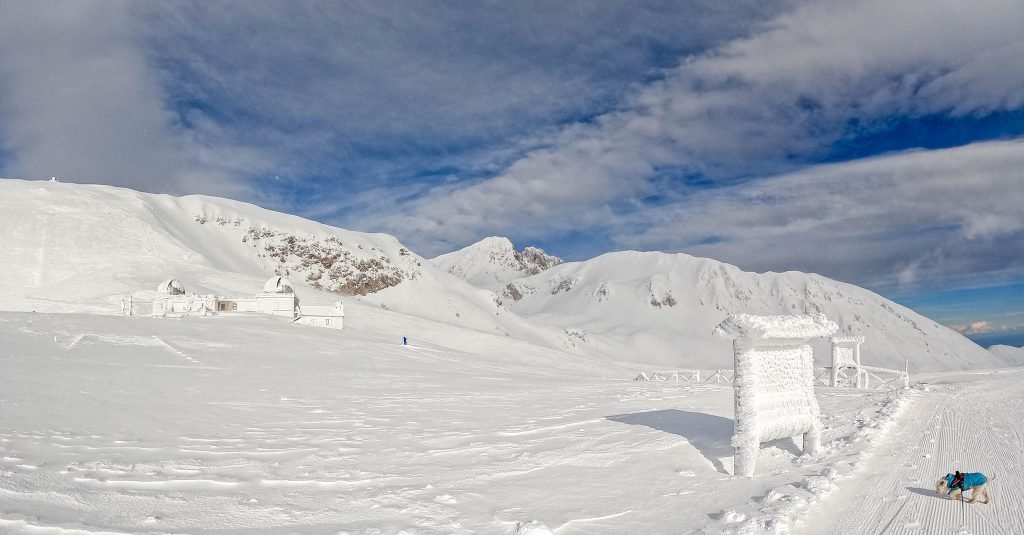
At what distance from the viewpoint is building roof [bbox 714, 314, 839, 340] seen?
708 centimetres

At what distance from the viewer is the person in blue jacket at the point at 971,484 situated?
18.4ft

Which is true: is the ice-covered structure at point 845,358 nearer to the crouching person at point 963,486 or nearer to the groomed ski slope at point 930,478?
the groomed ski slope at point 930,478

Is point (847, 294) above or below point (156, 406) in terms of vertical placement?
above

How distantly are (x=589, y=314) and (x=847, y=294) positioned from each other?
2211 inches

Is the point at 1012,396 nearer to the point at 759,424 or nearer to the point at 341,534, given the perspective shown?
the point at 759,424

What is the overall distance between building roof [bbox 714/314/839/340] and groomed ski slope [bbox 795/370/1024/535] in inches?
69.0

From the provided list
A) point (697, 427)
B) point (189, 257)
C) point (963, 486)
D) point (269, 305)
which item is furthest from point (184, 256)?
point (963, 486)

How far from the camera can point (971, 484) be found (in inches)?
221

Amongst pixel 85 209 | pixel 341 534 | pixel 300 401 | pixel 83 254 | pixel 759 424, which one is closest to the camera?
pixel 341 534

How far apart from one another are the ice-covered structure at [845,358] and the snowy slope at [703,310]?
64.8 m

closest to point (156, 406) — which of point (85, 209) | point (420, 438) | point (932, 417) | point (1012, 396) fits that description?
point (420, 438)

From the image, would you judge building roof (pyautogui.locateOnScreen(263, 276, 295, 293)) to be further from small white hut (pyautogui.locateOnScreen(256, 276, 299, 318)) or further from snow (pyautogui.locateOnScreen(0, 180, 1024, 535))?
snow (pyautogui.locateOnScreen(0, 180, 1024, 535))

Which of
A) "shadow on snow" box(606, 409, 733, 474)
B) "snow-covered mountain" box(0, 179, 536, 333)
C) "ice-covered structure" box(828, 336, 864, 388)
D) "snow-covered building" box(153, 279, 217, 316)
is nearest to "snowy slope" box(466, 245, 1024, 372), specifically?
"snow-covered mountain" box(0, 179, 536, 333)

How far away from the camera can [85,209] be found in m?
57.8
